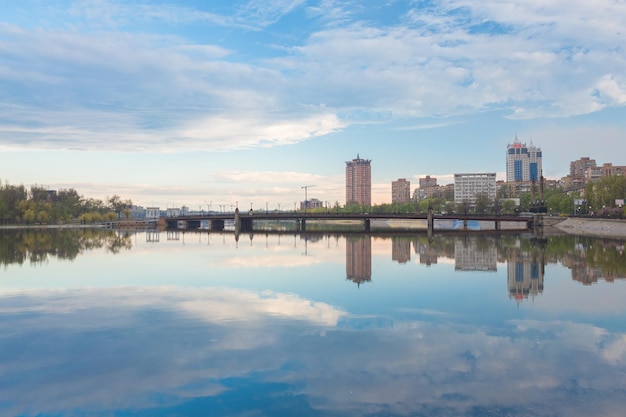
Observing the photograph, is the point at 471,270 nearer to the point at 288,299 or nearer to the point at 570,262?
the point at 570,262

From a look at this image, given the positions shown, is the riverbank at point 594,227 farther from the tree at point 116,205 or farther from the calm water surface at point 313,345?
the tree at point 116,205

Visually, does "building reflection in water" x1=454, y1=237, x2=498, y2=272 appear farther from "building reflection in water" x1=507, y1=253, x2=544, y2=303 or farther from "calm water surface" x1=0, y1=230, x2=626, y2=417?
"calm water surface" x1=0, y1=230, x2=626, y2=417

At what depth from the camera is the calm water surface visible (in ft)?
41.3

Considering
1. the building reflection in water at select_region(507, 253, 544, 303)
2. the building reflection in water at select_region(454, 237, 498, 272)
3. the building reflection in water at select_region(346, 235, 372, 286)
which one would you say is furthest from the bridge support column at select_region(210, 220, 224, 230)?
the building reflection in water at select_region(507, 253, 544, 303)

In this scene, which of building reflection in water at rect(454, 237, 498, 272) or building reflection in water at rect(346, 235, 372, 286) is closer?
building reflection in water at rect(346, 235, 372, 286)

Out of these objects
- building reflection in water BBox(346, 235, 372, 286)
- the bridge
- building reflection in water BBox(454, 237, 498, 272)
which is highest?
the bridge

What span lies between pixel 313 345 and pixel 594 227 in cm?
9200

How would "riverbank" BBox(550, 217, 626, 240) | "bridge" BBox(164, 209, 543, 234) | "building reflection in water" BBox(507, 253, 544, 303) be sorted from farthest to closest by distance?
"bridge" BBox(164, 209, 543, 234), "riverbank" BBox(550, 217, 626, 240), "building reflection in water" BBox(507, 253, 544, 303)

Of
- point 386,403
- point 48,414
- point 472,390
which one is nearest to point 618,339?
point 472,390

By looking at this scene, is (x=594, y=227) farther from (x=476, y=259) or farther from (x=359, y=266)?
(x=359, y=266)

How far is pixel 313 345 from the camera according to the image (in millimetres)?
17172

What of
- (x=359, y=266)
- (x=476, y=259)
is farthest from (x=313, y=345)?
(x=476, y=259)

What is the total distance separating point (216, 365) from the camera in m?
15.2

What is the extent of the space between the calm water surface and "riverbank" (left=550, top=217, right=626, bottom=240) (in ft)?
189
